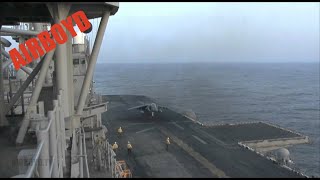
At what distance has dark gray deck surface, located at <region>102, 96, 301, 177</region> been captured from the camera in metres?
22.9

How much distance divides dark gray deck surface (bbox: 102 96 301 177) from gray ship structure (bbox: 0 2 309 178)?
0.07m

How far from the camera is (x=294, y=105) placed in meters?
75.2

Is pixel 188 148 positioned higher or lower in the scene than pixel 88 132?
lower

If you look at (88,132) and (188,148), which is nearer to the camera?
(88,132)

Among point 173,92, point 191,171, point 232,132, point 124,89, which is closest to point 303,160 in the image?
point 232,132

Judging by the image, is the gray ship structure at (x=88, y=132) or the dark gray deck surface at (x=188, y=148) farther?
the dark gray deck surface at (x=188, y=148)

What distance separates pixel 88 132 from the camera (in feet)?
74.5

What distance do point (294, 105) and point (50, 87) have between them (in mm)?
67938

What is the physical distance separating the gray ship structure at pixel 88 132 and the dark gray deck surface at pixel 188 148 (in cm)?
7

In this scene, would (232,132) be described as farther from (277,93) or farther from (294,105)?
(277,93)

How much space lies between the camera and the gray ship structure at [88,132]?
28.0 ft

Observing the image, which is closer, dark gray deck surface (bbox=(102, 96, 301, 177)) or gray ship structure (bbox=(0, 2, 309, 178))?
gray ship structure (bbox=(0, 2, 309, 178))

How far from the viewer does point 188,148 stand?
28641 millimetres

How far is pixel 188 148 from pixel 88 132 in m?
9.33
